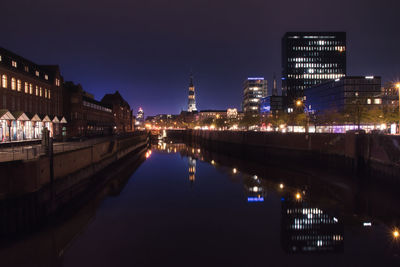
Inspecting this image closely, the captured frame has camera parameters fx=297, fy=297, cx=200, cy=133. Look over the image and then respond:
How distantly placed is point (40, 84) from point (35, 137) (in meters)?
11.4

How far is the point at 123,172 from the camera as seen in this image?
4316cm

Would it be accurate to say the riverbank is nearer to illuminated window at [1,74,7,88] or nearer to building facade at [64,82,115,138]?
illuminated window at [1,74,7,88]

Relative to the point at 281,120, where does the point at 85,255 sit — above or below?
below

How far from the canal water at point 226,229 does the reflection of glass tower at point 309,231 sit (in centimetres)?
5

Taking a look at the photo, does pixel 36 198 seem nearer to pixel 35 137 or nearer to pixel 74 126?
pixel 35 137

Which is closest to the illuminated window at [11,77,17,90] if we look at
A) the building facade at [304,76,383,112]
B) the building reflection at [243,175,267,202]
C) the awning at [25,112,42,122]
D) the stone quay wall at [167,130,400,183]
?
the awning at [25,112,42,122]

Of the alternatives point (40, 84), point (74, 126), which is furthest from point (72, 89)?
point (40, 84)

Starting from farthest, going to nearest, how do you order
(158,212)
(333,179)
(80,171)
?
(333,179) < (80,171) < (158,212)

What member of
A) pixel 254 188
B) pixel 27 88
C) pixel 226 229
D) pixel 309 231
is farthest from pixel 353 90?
pixel 226 229

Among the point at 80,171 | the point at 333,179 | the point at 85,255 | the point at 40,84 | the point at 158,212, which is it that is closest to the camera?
the point at 85,255

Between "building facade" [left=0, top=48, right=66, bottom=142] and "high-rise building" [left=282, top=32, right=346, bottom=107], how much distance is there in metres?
142

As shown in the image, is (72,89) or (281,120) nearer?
(72,89)

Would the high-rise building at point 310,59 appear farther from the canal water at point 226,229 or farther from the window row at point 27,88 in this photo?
the canal water at point 226,229

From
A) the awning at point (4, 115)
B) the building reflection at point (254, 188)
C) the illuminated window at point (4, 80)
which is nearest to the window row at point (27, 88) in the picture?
the illuminated window at point (4, 80)
